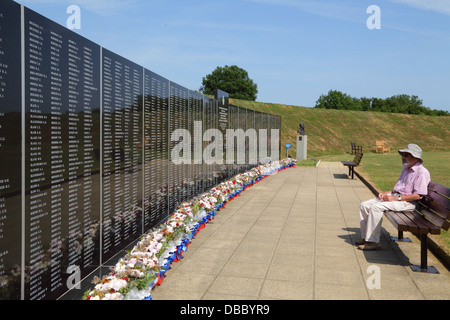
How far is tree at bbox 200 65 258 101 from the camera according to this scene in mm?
63781

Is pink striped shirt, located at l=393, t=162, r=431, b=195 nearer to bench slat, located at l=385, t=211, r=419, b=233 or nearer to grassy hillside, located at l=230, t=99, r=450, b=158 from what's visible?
bench slat, located at l=385, t=211, r=419, b=233

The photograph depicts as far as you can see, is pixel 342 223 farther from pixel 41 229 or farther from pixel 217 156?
pixel 41 229

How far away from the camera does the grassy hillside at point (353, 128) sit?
37562mm

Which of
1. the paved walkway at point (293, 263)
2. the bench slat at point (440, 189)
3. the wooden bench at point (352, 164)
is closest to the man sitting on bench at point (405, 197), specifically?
the bench slat at point (440, 189)

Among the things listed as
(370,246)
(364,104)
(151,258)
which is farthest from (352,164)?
(364,104)

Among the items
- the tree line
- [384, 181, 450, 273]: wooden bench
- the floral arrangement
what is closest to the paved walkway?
the floral arrangement

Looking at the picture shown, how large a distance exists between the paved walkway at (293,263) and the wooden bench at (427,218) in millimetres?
323

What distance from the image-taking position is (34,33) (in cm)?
318

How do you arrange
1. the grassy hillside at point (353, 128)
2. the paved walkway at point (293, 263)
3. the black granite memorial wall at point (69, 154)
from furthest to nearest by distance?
the grassy hillside at point (353, 128) → the paved walkway at point (293, 263) → the black granite memorial wall at point (69, 154)

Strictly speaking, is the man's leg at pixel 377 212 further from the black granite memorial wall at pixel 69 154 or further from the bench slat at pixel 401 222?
the black granite memorial wall at pixel 69 154

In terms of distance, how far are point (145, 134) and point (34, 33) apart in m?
2.73

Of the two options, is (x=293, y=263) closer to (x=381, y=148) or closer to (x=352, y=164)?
(x=352, y=164)

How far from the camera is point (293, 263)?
4.93 metres
